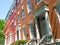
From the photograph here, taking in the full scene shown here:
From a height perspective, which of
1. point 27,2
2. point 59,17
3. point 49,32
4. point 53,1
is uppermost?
point 27,2

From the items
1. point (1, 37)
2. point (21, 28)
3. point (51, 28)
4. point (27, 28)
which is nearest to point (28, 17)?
point (27, 28)

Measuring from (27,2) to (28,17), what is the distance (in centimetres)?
231

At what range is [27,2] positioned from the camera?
22547 millimetres

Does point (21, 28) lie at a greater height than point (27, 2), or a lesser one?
lesser

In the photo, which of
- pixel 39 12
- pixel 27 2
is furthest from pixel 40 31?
pixel 27 2

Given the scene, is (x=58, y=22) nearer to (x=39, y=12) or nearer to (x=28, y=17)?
(x=39, y=12)

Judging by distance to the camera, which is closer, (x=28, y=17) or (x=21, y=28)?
(x=28, y=17)

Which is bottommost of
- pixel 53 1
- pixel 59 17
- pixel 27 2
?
pixel 59 17

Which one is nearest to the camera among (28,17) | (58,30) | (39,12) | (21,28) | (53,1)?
(58,30)

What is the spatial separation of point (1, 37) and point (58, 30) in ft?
119

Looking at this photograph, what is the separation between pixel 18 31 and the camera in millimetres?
25781

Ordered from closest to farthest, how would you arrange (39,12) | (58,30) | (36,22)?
(58,30), (39,12), (36,22)

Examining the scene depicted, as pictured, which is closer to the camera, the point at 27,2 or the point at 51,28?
the point at 51,28

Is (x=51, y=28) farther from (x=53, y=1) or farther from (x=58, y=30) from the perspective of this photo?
(x=53, y=1)
